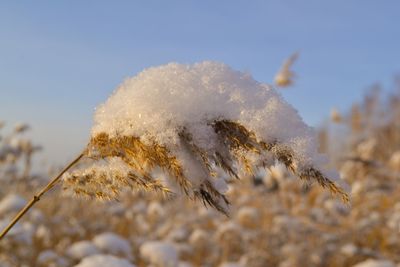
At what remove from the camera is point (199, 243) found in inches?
198

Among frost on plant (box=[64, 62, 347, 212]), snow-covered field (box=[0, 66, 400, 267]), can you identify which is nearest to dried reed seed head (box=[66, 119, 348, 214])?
frost on plant (box=[64, 62, 347, 212])

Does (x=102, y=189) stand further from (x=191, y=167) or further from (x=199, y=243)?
(x=199, y=243)

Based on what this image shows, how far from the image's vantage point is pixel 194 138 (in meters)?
0.92

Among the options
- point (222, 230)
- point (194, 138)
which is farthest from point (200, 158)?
point (222, 230)

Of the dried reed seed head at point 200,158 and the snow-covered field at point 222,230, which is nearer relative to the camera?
the dried reed seed head at point 200,158

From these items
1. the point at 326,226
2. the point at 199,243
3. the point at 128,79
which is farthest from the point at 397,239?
the point at 128,79

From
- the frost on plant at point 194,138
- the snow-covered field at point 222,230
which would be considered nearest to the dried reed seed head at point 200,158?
the frost on plant at point 194,138

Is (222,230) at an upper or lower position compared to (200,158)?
upper

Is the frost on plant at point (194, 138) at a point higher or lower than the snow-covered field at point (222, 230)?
lower

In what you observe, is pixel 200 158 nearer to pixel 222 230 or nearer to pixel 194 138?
pixel 194 138

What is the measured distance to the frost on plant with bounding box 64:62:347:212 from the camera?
0.91 metres

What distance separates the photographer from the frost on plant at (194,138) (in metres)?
0.91

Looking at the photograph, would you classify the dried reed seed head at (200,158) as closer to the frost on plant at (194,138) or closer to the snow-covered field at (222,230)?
the frost on plant at (194,138)

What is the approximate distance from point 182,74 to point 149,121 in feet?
0.54
